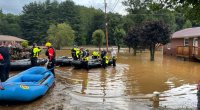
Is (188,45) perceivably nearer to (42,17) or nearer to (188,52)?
(188,52)

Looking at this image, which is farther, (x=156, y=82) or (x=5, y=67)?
(x=156, y=82)

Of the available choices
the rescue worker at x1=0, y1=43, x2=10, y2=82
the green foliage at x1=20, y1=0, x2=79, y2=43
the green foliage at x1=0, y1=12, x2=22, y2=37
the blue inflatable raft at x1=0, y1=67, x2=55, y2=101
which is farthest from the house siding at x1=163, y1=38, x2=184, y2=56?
the green foliage at x1=0, y1=12, x2=22, y2=37

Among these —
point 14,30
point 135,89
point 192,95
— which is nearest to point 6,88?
point 135,89

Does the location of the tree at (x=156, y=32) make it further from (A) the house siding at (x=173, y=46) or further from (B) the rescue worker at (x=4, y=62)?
(B) the rescue worker at (x=4, y=62)

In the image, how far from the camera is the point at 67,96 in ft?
36.3

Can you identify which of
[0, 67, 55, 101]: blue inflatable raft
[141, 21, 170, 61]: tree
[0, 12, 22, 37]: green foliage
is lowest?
[0, 67, 55, 101]: blue inflatable raft

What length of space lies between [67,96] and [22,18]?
77875 mm

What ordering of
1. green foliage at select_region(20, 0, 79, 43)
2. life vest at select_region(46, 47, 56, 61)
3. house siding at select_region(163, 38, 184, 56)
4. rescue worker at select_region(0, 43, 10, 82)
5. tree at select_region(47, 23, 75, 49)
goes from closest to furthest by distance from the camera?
rescue worker at select_region(0, 43, 10, 82) < life vest at select_region(46, 47, 56, 61) < house siding at select_region(163, 38, 184, 56) < tree at select_region(47, 23, 75, 49) < green foliage at select_region(20, 0, 79, 43)

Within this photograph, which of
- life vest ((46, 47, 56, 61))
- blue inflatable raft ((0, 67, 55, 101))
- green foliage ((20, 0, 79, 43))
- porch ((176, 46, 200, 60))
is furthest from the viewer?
green foliage ((20, 0, 79, 43))

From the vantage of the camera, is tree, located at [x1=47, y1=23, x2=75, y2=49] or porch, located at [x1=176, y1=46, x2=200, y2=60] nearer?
porch, located at [x1=176, y1=46, x2=200, y2=60]

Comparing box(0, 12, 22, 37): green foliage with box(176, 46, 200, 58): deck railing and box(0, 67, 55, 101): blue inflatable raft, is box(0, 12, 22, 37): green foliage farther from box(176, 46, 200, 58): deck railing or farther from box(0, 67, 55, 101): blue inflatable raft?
box(0, 67, 55, 101): blue inflatable raft

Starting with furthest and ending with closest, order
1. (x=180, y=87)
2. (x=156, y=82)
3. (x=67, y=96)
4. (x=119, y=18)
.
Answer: (x=119, y=18), (x=156, y=82), (x=180, y=87), (x=67, y=96)

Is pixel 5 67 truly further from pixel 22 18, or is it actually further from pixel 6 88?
pixel 22 18

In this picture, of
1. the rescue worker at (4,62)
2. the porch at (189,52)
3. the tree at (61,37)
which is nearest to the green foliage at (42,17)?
the tree at (61,37)
